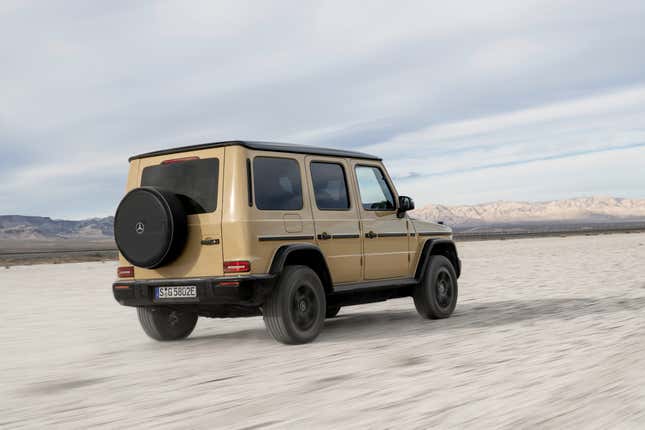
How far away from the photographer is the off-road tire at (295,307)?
304 inches

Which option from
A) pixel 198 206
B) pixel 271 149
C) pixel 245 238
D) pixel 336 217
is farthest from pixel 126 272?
pixel 336 217

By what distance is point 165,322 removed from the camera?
8.82 m

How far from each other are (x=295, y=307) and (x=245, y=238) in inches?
38.6

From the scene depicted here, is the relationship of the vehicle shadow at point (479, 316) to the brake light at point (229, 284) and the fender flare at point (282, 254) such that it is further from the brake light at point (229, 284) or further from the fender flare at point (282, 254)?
the brake light at point (229, 284)

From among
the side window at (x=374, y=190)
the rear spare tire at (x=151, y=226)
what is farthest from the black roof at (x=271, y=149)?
the rear spare tire at (x=151, y=226)

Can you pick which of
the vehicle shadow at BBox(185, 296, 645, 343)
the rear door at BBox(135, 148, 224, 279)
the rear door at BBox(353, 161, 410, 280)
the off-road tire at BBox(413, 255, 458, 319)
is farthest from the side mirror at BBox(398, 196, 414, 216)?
the rear door at BBox(135, 148, 224, 279)

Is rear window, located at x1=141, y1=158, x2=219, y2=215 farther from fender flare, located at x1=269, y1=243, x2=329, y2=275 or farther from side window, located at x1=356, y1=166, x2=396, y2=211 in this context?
side window, located at x1=356, y1=166, x2=396, y2=211

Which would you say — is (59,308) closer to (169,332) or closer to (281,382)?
(169,332)

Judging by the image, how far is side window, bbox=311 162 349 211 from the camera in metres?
8.65

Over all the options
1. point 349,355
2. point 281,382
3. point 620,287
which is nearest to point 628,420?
point 281,382

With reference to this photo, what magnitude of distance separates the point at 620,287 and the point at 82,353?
9.59 meters

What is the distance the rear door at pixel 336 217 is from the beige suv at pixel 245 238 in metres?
0.01

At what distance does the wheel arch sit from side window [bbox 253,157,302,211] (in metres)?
0.46

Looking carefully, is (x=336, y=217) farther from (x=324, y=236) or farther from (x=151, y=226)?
(x=151, y=226)
